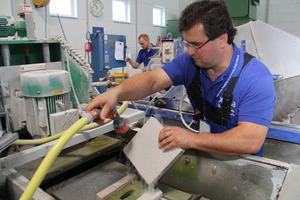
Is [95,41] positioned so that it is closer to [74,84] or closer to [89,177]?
[74,84]

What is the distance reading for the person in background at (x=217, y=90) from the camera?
0.96 meters

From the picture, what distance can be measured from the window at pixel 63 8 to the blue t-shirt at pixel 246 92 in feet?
11.4

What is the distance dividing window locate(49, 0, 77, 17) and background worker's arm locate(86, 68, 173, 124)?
322 cm

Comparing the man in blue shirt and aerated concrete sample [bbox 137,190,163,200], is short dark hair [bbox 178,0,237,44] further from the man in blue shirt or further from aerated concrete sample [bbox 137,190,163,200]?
the man in blue shirt

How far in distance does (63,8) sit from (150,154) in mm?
3999

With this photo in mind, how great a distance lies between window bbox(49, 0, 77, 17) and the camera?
392 centimetres

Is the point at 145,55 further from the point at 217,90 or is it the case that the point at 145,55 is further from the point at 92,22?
the point at 217,90

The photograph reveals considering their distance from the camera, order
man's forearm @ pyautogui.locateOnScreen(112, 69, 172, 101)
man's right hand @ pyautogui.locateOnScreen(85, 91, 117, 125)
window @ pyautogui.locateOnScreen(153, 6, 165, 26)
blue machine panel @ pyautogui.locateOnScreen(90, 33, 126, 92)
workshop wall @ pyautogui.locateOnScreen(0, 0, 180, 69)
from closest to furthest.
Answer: man's right hand @ pyautogui.locateOnScreen(85, 91, 117, 125) → man's forearm @ pyautogui.locateOnScreen(112, 69, 172, 101) → blue machine panel @ pyautogui.locateOnScreen(90, 33, 126, 92) → workshop wall @ pyautogui.locateOnScreen(0, 0, 180, 69) → window @ pyautogui.locateOnScreen(153, 6, 165, 26)

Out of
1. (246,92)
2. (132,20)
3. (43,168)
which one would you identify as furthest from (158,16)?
(43,168)

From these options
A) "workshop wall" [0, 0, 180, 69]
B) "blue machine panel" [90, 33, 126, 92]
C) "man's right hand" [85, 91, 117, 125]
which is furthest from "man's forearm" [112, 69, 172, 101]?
"workshop wall" [0, 0, 180, 69]

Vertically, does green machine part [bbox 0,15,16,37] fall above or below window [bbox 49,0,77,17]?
below

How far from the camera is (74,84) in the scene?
4.47 feet

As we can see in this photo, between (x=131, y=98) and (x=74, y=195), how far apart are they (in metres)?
0.56

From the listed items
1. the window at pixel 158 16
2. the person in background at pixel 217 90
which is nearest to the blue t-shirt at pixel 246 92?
the person in background at pixel 217 90
